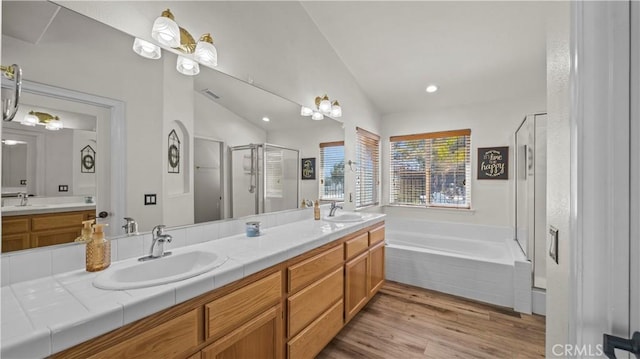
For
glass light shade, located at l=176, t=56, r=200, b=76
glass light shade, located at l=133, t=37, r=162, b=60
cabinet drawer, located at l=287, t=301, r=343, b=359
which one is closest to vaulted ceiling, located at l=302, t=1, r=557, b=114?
glass light shade, located at l=176, t=56, r=200, b=76

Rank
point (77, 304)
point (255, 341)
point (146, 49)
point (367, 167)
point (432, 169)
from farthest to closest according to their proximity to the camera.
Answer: point (432, 169) < point (367, 167) < point (146, 49) < point (255, 341) < point (77, 304)

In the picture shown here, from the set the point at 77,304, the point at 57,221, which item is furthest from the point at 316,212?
the point at 77,304

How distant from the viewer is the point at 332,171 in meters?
3.09

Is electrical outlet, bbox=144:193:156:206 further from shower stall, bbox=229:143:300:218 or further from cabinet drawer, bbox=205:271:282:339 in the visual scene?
cabinet drawer, bbox=205:271:282:339

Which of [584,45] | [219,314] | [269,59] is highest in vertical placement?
[269,59]

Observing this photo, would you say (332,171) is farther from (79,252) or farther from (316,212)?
(79,252)

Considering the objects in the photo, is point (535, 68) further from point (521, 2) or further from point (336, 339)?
point (336, 339)

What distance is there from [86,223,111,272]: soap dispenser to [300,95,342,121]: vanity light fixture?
1.94 metres

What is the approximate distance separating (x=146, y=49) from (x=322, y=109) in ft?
5.68

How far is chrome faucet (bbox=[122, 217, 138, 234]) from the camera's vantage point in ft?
4.41

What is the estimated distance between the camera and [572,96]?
615 mm

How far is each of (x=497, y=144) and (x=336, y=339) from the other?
321 centimetres

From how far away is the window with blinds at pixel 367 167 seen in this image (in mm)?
3703

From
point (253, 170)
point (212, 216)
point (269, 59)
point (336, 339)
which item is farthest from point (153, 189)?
point (336, 339)
